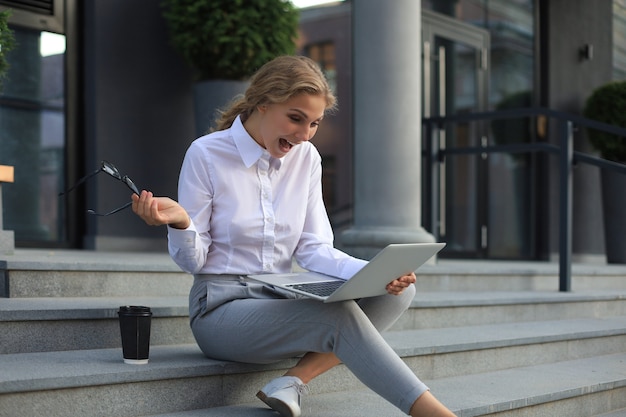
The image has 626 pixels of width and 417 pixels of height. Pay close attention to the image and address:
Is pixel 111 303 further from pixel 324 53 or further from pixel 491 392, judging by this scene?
pixel 324 53

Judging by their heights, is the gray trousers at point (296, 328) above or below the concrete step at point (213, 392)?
above

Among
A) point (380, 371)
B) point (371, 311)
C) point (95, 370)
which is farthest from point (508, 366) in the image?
point (95, 370)

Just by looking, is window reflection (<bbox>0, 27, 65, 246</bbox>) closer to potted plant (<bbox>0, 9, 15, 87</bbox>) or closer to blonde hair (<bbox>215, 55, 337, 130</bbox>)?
potted plant (<bbox>0, 9, 15, 87</bbox>)

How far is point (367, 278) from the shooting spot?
200 centimetres

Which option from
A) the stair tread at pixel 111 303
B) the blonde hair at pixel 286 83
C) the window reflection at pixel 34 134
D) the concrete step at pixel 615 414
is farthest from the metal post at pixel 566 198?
the window reflection at pixel 34 134

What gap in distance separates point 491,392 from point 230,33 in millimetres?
2671

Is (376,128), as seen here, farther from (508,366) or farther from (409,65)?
(508,366)

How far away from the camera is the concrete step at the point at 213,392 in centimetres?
200

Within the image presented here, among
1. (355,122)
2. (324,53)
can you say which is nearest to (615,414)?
(355,122)

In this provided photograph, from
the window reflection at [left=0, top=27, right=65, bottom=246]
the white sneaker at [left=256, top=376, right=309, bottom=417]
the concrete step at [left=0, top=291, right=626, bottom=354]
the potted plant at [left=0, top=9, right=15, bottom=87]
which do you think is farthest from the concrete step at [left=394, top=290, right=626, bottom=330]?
the window reflection at [left=0, top=27, right=65, bottom=246]

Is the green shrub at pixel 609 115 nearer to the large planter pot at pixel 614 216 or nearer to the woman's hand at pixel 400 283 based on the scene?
the large planter pot at pixel 614 216

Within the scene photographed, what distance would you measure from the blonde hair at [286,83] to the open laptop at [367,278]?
1.58 ft

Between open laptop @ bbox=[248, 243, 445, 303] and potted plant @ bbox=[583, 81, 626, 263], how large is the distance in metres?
4.86

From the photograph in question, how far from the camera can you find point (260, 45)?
15.0 ft
